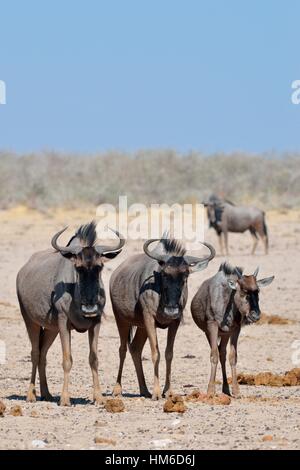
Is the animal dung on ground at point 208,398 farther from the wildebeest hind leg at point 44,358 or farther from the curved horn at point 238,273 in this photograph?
the wildebeest hind leg at point 44,358

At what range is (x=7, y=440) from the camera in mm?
10555

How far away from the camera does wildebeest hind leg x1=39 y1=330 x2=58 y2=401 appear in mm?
13953

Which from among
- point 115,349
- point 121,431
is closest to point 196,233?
point 115,349

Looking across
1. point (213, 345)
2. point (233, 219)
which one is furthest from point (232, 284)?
point (233, 219)

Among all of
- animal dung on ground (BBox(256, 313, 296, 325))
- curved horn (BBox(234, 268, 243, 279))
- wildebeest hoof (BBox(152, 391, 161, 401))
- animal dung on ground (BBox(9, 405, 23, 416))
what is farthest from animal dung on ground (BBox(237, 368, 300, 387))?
animal dung on ground (BBox(256, 313, 296, 325))

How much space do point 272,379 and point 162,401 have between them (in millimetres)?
2087

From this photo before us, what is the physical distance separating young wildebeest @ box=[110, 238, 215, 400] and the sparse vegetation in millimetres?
29808

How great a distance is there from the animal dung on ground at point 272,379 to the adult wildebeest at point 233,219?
18368 millimetres

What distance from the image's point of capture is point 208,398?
13.3 meters

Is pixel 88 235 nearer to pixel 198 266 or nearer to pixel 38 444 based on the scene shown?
pixel 198 266

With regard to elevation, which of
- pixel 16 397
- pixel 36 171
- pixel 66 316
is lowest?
pixel 16 397

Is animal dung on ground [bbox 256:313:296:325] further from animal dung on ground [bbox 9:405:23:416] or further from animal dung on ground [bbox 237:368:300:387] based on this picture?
animal dung on ground [bbox 9:405:23:416]
